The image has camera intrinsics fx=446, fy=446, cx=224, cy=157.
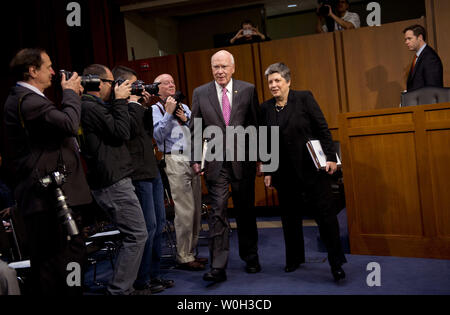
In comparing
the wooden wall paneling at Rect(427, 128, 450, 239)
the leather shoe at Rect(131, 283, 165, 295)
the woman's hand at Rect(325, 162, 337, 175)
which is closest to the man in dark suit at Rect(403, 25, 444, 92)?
the wooden wall paneling at Rect(427, 128, 450, 239)

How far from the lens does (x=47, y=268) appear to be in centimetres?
229

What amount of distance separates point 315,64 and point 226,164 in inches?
124

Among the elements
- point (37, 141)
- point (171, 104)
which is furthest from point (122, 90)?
point (171, 104)

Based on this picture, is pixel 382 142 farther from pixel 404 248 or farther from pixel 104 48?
pixel 104 48

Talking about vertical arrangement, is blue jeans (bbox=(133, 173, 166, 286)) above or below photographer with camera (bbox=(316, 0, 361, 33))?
below

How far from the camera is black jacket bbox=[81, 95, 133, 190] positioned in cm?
263

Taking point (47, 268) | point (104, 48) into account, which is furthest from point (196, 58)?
point (47, 268)

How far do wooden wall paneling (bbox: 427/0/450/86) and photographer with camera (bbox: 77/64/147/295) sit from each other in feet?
14.5

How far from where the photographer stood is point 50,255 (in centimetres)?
229

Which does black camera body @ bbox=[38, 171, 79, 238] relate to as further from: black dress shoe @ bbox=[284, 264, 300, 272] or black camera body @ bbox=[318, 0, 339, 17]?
black camera body @ bbox=[318, 0, 339, 17]

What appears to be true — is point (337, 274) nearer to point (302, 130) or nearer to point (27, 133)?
point (302, 130)
